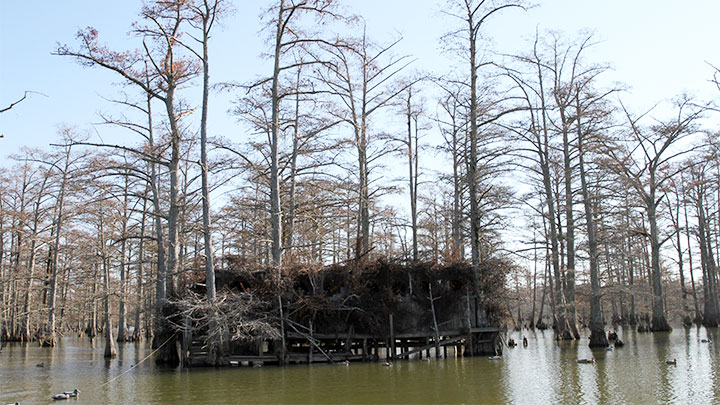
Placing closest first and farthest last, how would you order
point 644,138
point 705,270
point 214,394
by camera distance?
1. point 214,394
2. point 644,138
3. point 705,270

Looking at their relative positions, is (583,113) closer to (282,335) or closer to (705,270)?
(282,335)

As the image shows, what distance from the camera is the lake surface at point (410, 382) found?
38.4 ft

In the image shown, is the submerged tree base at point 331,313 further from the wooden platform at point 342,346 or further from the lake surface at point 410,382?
the lake surface at point 410,382

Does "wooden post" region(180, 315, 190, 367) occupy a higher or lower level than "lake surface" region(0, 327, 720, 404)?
higher

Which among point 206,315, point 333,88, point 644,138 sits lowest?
point 206,315

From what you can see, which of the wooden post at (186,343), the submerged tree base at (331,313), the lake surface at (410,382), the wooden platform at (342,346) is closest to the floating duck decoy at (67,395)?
the lake surface at (410,382)

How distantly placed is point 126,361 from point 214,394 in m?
12.2

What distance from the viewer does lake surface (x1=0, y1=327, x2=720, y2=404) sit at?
11.7m

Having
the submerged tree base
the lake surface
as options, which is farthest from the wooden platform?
the lake surface

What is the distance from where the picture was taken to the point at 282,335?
740 inches

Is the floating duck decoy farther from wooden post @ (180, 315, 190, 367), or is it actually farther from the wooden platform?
wooden post @ (180, 315, 190, 367)

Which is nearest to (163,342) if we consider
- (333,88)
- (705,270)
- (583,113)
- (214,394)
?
(214,394)

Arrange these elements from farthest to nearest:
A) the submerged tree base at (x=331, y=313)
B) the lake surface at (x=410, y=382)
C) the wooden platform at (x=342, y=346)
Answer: the wooden platform at (x=342, y=346), the submerged tree base at (x=331, y=313), the lake surface at (x=410, y=382)

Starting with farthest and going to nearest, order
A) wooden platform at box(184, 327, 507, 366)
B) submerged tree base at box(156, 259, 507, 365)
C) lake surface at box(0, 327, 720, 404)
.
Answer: wooden platform at box(184, 327, 507, 366)
submerged tree base at box(156, 259, 507, 365)
lake surface at box(0, 327, 720, 404)
